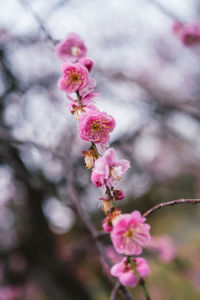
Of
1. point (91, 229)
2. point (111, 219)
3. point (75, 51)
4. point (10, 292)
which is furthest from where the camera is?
point (10, 292)

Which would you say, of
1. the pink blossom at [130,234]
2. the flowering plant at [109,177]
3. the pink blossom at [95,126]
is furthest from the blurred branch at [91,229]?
the pink blossom at [95,126]

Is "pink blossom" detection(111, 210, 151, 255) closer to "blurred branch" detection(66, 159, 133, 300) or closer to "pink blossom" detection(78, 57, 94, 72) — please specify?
"blurred branch" detection(66, 159, 133, 300)

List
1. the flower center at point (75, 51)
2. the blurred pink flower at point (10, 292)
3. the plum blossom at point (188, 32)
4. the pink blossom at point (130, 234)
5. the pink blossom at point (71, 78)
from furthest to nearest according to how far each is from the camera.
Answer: the blurred pink flower at point (10, 292) → the plum blossom at point (188, 32) → the flower center at point (75, 51) → the pink blossom at point (71, 78) → the pink blossom at point (130, 234)

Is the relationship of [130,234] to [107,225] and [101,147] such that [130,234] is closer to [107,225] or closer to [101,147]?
[107,225]

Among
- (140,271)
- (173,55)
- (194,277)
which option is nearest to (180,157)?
(173,55)

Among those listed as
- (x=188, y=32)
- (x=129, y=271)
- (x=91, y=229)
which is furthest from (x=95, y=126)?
(x=188, y=32)

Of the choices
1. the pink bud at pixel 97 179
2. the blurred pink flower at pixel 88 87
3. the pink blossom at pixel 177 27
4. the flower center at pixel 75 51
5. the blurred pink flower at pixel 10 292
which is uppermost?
the pink blossom at pixel 177 27

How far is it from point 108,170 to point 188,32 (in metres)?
1.99

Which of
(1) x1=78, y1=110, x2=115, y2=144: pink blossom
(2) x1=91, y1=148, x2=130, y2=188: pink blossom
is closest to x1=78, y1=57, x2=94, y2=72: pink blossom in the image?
(1) x1=78, y1=110, x2=115, y2=144: pink blossom

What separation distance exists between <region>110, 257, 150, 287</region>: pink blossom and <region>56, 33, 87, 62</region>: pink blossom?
2.79 ft

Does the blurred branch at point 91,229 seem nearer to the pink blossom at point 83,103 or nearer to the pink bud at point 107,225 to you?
the pink bud at point 107,225

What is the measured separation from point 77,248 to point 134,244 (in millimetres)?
2678

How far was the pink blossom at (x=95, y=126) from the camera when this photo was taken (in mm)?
748

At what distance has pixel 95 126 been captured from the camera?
2.52 ft
